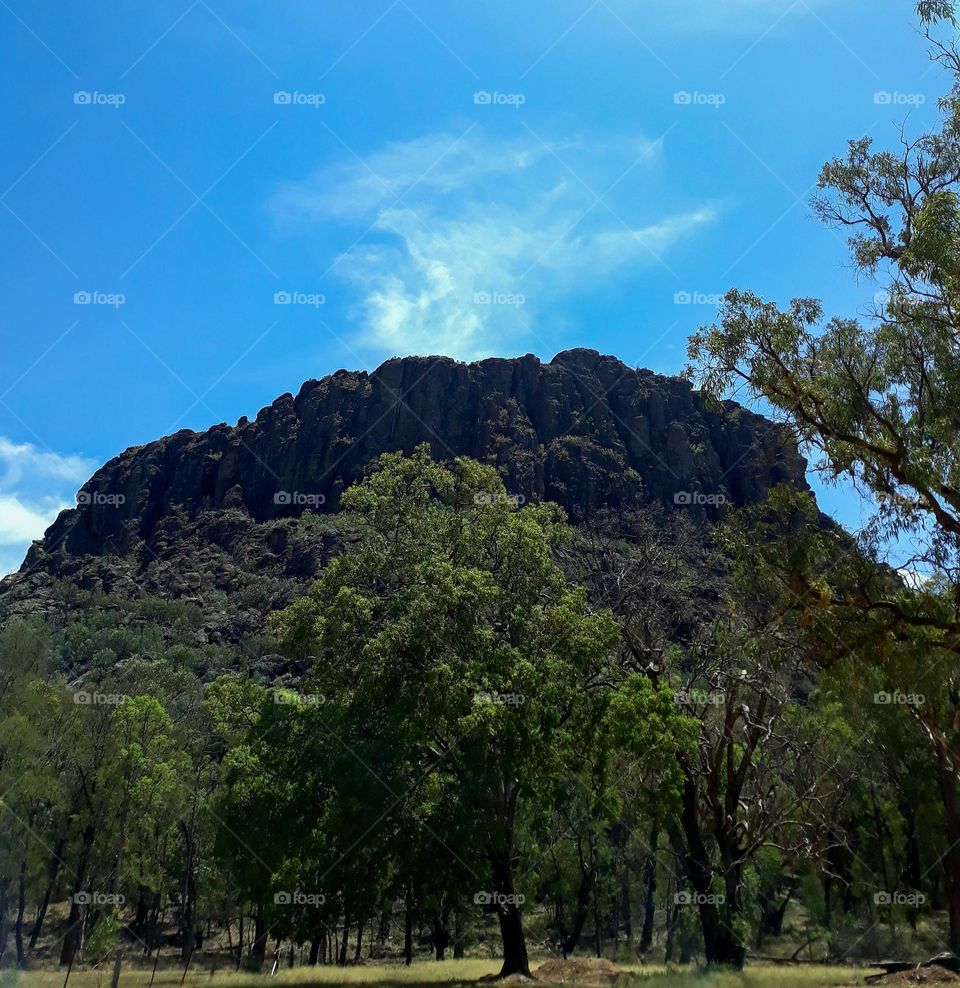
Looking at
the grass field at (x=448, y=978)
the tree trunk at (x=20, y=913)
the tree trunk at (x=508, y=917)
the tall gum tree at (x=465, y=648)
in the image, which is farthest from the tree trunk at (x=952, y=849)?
the tree trunk at (x=20, y=913)

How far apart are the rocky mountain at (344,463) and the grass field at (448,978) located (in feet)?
319

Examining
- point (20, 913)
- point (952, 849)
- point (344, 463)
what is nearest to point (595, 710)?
point (952, 849)

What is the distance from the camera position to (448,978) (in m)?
22.3

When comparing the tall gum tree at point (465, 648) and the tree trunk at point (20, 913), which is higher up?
the tall gum tree at point (465, 648)

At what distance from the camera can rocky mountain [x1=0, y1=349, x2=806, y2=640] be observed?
450 ft

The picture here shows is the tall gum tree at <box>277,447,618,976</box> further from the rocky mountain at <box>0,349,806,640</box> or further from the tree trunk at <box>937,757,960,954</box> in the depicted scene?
the rocky mountain at <box>0,349,806,640</box>

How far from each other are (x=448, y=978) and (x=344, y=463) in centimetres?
13623

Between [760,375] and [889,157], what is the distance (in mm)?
4966

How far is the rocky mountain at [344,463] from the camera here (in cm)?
13725

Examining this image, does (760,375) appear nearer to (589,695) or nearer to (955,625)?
(955,625)

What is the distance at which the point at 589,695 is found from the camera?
21.5m

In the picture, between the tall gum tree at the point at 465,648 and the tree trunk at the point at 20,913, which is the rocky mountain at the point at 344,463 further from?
the tall gum tree at the point at 465,648

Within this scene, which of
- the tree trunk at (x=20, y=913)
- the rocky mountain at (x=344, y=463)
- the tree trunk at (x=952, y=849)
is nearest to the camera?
the tree trunk at (x=952, y=849)

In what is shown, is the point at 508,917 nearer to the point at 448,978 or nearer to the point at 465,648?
the point at 448,978
